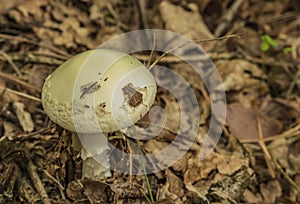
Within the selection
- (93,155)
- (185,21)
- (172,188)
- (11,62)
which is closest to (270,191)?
(172,188)

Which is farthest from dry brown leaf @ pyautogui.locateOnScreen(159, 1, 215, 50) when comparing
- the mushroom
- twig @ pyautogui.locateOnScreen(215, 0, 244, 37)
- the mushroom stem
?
the mushroom

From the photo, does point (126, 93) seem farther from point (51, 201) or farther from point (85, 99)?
point (51, 201)

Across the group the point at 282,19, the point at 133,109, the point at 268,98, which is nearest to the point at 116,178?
the point at 133,109

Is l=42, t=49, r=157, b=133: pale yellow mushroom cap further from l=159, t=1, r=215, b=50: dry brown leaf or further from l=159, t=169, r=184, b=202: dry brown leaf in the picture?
l=159, t=1, r=215, b=50: dry brown leaf

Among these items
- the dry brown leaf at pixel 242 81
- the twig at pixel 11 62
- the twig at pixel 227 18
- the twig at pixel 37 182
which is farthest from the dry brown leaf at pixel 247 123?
the twig at pixel 11 62

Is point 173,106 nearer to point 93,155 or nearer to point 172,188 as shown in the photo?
point 172,188

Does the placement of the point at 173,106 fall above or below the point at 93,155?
below
